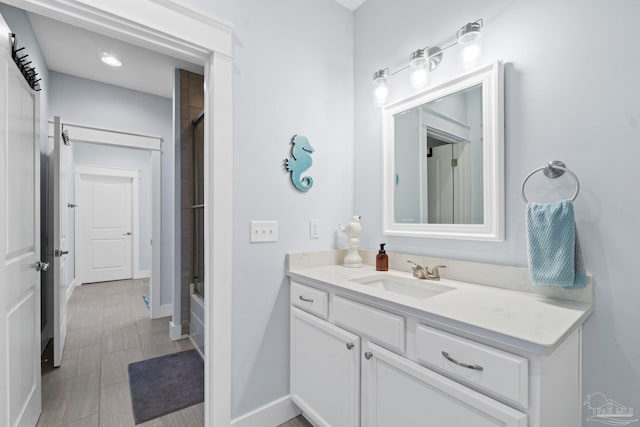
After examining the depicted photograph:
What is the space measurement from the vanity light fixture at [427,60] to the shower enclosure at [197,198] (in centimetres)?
184

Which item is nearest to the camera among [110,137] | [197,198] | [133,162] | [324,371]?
[324,371]

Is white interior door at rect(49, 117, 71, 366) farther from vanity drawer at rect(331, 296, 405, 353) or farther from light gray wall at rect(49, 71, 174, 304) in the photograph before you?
vanity drawer at rect(331, 296, 405, 353)

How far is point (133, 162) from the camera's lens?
17.9ft

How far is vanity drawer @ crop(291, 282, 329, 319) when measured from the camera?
1.47 metres

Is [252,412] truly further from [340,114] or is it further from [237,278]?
[340,114]

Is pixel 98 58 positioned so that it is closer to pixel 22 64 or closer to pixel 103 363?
pixel 22 64

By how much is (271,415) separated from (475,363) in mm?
1282

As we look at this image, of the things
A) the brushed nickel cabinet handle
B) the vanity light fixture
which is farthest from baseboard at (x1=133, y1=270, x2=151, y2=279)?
the brushed nickel cabinet handle

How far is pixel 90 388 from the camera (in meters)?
2.03

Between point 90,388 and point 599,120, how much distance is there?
3.21 metres

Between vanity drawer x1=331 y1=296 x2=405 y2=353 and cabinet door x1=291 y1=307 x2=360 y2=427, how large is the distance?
7cm

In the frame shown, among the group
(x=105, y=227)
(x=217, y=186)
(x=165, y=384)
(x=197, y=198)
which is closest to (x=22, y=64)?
(x=217, y=186)

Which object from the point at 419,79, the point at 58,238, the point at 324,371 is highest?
the point at 419,79

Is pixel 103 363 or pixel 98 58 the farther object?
pixel 98 58
